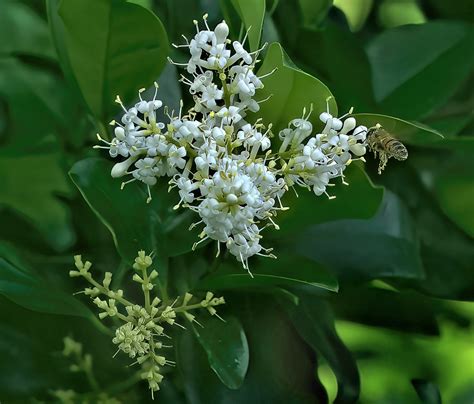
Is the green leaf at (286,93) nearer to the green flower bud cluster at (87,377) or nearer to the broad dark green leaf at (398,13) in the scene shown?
the broad dark green leaf at (398,13)

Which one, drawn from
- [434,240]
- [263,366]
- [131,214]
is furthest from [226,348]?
[434,240]

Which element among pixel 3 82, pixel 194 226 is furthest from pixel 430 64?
pixel 3 82

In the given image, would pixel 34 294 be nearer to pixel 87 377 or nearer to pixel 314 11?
pixel 87 377

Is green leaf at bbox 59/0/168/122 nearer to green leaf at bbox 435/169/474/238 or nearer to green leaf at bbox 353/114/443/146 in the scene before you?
green leaf at bbox 353/114/443/146

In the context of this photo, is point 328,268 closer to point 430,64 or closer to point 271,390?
point 271,390

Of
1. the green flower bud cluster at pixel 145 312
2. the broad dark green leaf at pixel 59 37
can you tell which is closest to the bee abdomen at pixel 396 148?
the green flower bud cluster at pixel 145 312
